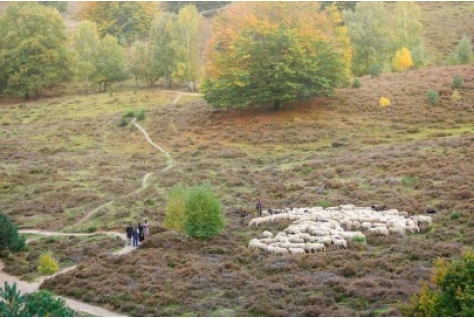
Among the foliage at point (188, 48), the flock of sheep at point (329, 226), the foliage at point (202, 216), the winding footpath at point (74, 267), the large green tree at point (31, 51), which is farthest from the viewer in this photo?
the foliage at point (188, 48)

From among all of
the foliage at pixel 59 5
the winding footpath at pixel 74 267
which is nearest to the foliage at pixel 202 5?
the foliage at pixel 59 5

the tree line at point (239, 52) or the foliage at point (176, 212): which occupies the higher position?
the tree line at point (239, 52)

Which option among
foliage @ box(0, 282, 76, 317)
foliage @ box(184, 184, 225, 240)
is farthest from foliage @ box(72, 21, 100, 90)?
foliage @ box(0, 282, 76, 317)

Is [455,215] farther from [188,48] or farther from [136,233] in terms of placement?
[188,48]

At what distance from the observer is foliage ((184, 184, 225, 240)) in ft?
123

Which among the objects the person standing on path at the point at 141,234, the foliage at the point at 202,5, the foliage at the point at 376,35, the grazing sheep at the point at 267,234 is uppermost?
the foliage at the point at 202,5

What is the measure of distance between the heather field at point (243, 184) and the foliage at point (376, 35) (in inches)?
512

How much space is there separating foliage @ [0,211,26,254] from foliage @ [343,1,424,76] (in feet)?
231

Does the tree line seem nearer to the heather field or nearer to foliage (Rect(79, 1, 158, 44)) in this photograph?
the heather field

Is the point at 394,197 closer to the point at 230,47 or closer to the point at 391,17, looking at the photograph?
the point at 230,47

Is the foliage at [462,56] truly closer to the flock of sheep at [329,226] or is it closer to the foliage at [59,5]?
the flock of sheep at [329,226]

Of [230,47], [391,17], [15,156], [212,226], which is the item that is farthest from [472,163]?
[391,17]

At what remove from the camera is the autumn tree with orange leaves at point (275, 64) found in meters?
70.4

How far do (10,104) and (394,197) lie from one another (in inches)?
3029
